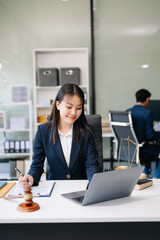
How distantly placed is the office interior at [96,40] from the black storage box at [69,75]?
1.56 feet

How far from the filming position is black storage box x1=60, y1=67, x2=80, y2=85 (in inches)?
171

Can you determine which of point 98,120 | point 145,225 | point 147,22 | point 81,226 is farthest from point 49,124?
point 147,22

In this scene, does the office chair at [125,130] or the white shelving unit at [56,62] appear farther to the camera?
the white shelving unit at [56,62]

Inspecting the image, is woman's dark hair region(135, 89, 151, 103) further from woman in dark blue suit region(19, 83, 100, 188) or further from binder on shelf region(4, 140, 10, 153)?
binder on shelf region(4, 140, 10, 153)

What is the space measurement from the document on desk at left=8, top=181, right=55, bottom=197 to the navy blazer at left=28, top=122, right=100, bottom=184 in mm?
181

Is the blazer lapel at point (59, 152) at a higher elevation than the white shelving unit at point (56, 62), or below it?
below

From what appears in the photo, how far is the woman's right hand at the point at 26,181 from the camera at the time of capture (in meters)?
1.41

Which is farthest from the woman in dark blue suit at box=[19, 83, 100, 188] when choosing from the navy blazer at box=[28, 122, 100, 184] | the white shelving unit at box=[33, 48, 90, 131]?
the white shelving unit at box=[33, 48, 90, 131]

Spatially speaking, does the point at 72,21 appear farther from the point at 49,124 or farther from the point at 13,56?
the point at 49,124

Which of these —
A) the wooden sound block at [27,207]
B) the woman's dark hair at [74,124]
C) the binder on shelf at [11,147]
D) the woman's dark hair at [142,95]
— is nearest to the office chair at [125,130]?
the woman's dark hair at [142,95]

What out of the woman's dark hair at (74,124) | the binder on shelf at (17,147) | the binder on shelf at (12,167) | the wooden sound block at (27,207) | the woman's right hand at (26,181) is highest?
the woman's dark hair at (74,124)

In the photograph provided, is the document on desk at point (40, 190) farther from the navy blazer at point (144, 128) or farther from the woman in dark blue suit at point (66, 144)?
the navy blazer at point (144, 128)

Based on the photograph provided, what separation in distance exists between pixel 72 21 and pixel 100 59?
32.0 inches

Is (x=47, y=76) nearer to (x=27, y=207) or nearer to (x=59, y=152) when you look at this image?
(x=59, y=152)
